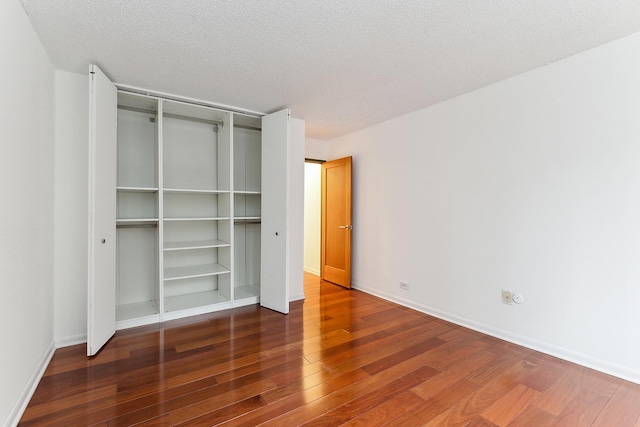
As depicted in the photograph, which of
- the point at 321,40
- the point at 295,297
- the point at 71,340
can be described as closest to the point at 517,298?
the point at 295,297

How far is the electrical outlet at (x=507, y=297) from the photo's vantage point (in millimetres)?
2748

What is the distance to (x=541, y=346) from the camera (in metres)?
2.53

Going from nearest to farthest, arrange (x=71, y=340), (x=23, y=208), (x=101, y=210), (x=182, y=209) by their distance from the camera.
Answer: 1. (x=23, y=208)
2. (x=101, y=210)
3. (x=71, y=340)
4. (x=182, y=209)

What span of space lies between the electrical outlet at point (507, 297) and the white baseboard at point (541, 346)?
0.29 m

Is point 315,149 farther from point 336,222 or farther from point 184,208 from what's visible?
point 184,208

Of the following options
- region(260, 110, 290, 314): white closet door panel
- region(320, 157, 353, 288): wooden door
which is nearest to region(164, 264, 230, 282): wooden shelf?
region(260, 110, 290, 314): white closet door panel

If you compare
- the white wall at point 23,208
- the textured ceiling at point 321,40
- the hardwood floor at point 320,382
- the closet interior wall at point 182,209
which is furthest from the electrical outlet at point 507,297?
the white wall at point 23,208

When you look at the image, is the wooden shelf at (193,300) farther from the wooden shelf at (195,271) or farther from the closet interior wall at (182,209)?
the wooden shelf at (195,271)

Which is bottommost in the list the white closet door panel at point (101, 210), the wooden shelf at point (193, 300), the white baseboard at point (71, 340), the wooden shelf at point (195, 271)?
the white baseboard at point (71, 340)

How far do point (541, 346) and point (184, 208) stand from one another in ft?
13.5

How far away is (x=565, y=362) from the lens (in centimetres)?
236

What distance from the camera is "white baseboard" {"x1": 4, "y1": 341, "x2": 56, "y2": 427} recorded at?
5.37ft

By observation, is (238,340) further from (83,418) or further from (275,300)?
(83,418)

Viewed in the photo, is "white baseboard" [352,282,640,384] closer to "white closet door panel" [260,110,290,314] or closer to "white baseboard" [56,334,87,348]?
"white closet door panel" [260,110,290,314]
